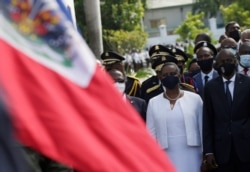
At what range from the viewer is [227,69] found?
7.14 meters

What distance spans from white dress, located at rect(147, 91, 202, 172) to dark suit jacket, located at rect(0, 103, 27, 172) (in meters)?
4.89

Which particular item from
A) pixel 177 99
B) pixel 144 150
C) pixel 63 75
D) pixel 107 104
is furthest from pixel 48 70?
pixel 177 99

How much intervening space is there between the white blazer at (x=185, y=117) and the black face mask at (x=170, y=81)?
0.12 meters

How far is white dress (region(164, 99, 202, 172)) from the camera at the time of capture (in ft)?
22.5

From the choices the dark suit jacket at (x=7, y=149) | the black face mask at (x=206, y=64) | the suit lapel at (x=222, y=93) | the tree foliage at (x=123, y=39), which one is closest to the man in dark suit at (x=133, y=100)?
the suit lapel at (x=222, y=93)

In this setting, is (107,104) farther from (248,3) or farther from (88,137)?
(248,3)

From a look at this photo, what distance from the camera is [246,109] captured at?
22.6 feet

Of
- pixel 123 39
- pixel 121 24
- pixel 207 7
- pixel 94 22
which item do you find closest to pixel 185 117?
pixel 94 22

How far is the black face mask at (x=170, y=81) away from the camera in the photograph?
22.9 feet

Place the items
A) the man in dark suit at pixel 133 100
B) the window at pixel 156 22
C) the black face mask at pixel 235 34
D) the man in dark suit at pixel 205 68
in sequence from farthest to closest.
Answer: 1. the window at pixel 156 22
2. the black face mask at pixel 235 34
3. the man in dark suit at pixel 205 68
4. the man in dark suit at pixel 133 100

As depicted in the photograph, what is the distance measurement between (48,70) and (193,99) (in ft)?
15.3

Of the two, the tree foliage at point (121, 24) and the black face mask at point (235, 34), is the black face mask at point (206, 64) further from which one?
the tree foliage at point (121, 24)

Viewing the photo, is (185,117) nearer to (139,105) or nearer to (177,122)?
(177,122)

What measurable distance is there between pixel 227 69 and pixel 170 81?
583mm
